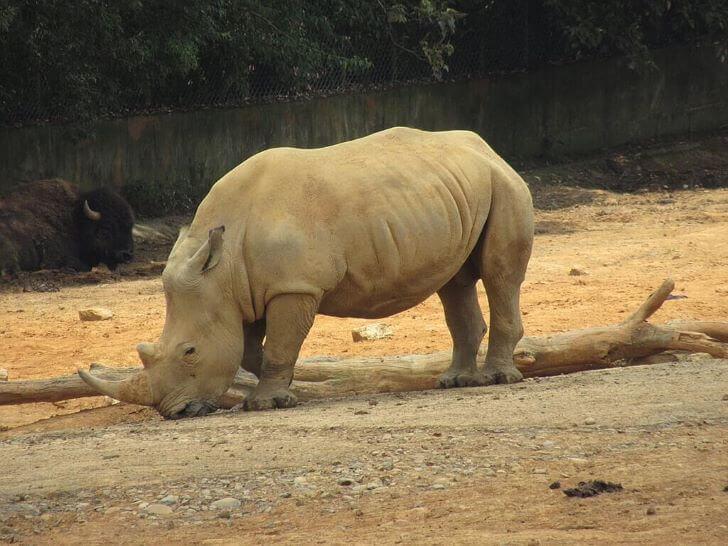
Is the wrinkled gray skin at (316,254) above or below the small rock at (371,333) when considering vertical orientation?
above

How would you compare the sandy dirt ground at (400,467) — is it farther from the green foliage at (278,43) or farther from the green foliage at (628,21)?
the green foliage at (628,21)

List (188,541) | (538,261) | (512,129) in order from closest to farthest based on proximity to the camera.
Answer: (188,541)
(538,261)
(512,129)

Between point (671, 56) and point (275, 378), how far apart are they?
16728mm

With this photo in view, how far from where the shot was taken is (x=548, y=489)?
5.61m

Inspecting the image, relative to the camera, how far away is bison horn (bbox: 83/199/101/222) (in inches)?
634

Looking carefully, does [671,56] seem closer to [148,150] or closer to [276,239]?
[148,150]

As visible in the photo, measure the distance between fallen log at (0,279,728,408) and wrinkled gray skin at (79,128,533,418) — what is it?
1.05ft

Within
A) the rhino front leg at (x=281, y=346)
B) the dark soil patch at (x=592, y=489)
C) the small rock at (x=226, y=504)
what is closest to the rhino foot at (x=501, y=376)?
the rhino front leg at (x=281, y=346)

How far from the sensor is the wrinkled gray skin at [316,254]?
7.55m

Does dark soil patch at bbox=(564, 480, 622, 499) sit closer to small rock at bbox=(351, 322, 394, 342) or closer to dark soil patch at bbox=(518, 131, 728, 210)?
small rock at bbox=(351, 322, 394, 342)

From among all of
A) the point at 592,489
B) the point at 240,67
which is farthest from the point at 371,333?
the point at 240,67

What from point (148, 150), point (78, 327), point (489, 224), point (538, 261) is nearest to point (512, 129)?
point (148, 150)

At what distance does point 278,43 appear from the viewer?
18172mm

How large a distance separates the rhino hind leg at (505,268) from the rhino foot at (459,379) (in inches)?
2.1
